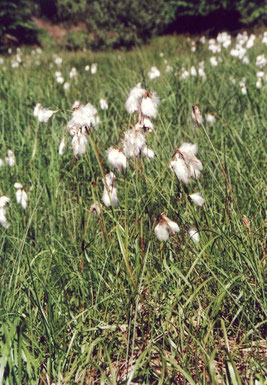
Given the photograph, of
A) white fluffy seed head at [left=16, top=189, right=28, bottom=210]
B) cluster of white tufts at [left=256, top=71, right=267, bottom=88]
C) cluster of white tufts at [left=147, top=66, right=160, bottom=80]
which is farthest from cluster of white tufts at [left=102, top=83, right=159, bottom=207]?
cluster of white tufts at [left=256, top=71, right=267, bottom=88]

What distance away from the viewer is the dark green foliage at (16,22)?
42.2 ft

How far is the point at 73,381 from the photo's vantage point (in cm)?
130

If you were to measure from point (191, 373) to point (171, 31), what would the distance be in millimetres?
14853

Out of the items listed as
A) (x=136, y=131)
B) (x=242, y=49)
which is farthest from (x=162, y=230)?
(x=242, y=49)

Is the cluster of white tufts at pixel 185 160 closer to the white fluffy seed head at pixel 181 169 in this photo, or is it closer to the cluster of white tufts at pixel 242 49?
the white fluffy seed head at pixel 181 169

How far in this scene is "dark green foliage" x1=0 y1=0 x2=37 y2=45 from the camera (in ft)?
42.2

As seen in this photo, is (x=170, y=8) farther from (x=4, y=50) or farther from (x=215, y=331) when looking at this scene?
(x=215, y=331)

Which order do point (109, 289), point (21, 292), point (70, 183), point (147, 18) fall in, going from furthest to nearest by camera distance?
1. point (147, 18)
2. point (70, 183)
3. point (109, 289)
4. point (21, 292)

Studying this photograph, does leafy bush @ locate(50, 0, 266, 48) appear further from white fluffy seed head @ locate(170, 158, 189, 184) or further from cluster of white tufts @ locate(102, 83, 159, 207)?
white fluffy seed head @ locate(170, 158, 189, 184)

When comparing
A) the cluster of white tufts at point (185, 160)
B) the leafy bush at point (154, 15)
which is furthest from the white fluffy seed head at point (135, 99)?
the leafy bush at point (154, 15)

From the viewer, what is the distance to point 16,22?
43.1 ft

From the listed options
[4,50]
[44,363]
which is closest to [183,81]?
[44,363]

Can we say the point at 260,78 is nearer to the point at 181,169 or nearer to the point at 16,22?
the point at 181,169

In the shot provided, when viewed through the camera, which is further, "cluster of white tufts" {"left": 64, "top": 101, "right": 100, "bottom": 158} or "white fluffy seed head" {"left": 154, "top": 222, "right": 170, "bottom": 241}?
"cluster of white tufts" {"left": 64, "top": 101, "right": 100, "bottom": 158}
